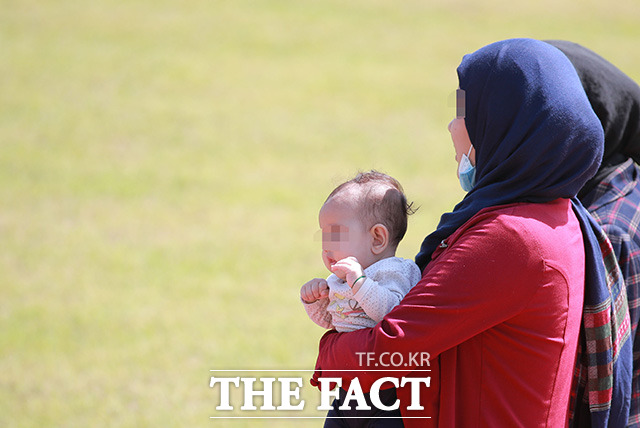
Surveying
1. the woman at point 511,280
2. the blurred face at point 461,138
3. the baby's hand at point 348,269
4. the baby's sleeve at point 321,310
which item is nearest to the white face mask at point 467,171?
the blurred face at point 461,138

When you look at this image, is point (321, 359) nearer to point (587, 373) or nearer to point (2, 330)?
point (587, 373)

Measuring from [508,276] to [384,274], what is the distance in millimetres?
392

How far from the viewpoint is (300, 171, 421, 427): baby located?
7.07 ft

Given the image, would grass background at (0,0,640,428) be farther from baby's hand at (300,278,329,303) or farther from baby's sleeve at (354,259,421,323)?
baby's hand at (300,278,329,303)

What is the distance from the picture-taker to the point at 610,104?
2859 mm

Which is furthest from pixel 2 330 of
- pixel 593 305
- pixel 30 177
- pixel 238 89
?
pixel 238 89

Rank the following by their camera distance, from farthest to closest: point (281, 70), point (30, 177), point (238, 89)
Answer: point (281, 70) < point (238, 89) < point (30, 177)

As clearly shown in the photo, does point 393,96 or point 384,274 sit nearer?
point 384,274

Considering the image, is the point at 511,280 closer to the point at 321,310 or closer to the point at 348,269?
the point at 348,269

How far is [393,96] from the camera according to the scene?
14.0 m

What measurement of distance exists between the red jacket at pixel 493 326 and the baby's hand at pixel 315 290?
0.18 m

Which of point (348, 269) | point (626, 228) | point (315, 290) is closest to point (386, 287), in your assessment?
point (348, 269)

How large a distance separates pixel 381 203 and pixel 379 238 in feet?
0.34

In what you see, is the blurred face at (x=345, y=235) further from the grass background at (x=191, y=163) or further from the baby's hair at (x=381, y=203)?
the grass background at (x=191, y=163)
